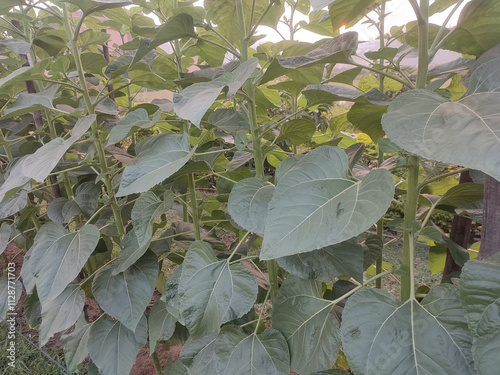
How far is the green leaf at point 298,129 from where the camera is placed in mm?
940

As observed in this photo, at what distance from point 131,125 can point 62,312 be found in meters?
0.59

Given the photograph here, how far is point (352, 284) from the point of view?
0.92 meters

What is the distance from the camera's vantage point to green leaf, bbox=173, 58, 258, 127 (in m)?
0.50

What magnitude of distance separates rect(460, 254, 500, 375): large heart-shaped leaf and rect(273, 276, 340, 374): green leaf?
0.79ft

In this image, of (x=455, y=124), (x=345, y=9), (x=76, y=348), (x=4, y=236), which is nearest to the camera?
(x=455, y=124)

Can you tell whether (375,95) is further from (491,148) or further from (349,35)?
(491,148)

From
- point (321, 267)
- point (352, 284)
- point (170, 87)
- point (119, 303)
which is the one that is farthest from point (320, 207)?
point (170, 87)

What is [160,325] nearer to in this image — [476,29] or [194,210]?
[194,210]

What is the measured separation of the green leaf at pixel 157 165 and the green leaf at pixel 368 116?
1.31ft

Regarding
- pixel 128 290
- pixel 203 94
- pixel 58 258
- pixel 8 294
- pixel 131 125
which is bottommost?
pixel 8 294

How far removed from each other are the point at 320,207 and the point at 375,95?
38cm

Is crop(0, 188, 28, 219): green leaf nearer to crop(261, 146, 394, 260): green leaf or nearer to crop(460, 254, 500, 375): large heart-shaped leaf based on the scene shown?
crop(261, 146, 394, 260): green leaf

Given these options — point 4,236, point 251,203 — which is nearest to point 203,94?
point 251,203

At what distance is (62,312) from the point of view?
0.96 m
